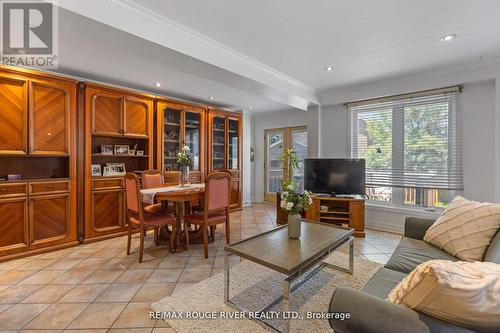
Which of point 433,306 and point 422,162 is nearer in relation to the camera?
point 433,306

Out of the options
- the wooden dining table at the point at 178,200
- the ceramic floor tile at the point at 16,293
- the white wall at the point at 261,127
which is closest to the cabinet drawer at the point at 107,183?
the wooden dining table at the point at 178,200

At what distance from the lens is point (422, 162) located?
12.0 ft

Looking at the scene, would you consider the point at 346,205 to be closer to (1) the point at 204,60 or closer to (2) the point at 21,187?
(1) the point at 204,60

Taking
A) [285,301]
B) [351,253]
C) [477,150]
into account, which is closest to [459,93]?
[477,150]

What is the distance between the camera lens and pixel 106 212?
3615mm

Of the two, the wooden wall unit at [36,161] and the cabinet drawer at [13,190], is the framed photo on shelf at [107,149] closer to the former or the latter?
the wooden wall unit at [36,161]

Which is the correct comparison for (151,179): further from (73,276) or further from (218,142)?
(218,142)

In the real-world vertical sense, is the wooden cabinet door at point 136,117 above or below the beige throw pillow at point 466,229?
above

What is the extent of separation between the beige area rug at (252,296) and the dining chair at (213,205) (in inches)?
27.0

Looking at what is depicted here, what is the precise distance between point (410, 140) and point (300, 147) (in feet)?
8.67

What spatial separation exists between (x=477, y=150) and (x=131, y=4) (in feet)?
14.8

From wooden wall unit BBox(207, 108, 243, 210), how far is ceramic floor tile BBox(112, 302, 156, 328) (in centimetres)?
334

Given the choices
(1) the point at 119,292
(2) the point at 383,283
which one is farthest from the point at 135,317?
(2) the point at 383,283

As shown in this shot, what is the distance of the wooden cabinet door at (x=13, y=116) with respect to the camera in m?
2.84
